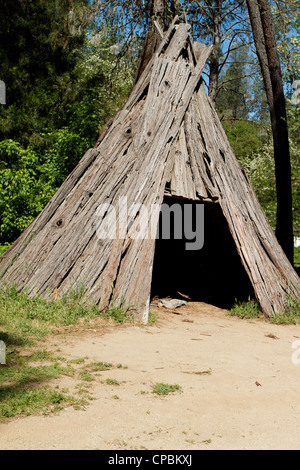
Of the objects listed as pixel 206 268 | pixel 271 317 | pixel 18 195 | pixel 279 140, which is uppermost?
pixel 279 140

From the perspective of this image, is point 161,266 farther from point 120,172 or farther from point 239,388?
point 239,388

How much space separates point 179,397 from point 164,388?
0.19 m

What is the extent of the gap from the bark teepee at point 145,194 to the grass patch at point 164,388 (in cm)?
268

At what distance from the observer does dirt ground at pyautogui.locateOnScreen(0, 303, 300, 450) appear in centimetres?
337

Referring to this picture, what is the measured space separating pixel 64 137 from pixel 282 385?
32.7ft

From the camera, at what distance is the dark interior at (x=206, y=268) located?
968 centimetres

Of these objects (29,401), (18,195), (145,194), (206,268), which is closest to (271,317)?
(145,194)

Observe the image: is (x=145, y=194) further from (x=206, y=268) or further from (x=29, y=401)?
(x=29, y=401)

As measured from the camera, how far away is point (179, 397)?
4.29 m

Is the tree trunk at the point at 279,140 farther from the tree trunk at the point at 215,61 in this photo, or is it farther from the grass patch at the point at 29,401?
the grass patch at the point at 29,401

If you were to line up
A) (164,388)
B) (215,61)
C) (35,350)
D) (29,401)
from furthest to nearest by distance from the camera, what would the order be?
1. (215,61)
2. (35,350)
3. (164,388)
4. (29,401)

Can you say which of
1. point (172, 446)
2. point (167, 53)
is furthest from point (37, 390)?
point (167, 53)

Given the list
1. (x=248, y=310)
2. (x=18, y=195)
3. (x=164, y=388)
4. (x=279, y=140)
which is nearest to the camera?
(x=164, y=388)

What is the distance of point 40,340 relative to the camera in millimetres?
5711
